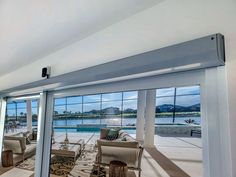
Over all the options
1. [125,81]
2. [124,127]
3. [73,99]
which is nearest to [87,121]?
[73,99]

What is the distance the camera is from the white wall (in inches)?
34.4

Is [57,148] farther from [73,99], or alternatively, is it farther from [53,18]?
[53,18]

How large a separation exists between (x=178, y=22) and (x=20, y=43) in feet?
5.06

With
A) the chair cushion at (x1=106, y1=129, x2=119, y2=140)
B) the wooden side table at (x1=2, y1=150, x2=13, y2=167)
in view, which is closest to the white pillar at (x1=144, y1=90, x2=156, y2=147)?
the chair cushion at (x1=106, y1=129, x2=119, y2=140)

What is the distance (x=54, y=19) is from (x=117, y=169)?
1.64m

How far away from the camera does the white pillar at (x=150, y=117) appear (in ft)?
5.23

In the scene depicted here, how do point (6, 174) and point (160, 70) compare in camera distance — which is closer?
point (160, 70)

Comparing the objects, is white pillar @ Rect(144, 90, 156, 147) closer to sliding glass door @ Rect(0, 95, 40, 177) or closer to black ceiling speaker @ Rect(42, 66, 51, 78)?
black ceiling speaker @ Rect(42, 66, 51, 78)

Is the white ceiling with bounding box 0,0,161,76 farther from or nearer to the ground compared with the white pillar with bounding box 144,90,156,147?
A: farther from the ground

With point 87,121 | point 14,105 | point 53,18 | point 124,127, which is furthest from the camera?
point 14,105

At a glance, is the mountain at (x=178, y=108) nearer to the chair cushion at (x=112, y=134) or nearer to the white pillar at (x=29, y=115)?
the chair cushion at (x=112, y=134)

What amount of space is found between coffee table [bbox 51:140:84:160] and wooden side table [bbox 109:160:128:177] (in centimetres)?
57

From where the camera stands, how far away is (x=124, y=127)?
1.92 m

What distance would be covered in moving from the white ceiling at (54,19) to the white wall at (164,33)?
8 cm
